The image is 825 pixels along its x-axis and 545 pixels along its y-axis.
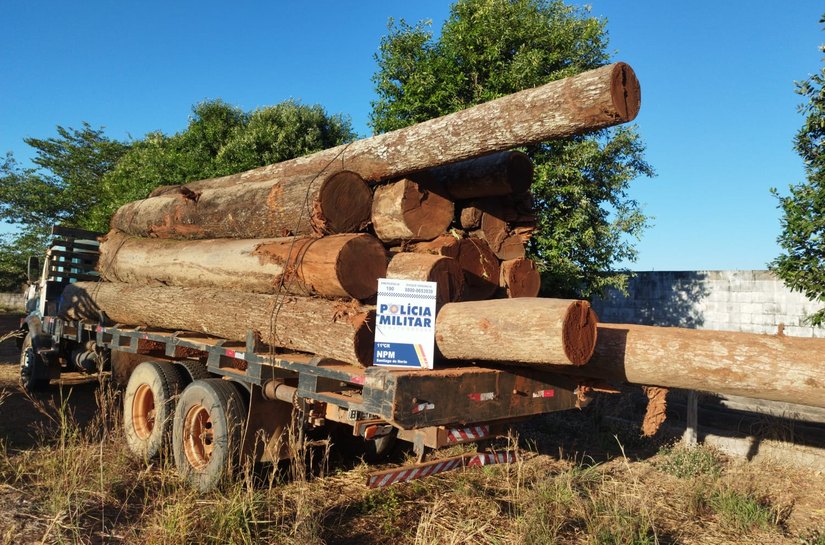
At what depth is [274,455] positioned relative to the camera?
4.63 m

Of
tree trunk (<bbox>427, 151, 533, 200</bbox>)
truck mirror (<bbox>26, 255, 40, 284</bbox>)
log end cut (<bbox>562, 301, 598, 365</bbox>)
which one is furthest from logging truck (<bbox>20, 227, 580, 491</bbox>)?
truck mirror (<bbox>26, 255, 40, 284</bbox>)

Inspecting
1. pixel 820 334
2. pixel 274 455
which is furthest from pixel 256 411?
pixel 820 334

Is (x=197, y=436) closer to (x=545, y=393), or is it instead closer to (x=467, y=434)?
(x=467, y=434)

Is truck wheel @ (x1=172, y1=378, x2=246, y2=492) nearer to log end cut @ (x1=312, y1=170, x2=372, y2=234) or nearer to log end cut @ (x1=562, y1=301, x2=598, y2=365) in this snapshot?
log end cut @ (x1=312, y1=170, x2=372, y2=234)

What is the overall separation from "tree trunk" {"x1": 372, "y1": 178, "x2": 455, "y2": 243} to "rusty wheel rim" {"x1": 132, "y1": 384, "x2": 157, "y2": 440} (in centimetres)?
299

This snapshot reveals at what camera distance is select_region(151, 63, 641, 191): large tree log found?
3.22m

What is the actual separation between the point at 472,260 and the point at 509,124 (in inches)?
52.5

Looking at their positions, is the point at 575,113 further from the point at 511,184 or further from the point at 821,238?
the point at 821,238

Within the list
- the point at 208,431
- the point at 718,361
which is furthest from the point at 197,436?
the point at 718,361

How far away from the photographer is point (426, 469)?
410 centimetres

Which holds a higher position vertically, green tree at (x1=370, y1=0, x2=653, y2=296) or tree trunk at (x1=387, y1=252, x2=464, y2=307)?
green tree at (x1=370, y1=0, x2=653, y2=296)

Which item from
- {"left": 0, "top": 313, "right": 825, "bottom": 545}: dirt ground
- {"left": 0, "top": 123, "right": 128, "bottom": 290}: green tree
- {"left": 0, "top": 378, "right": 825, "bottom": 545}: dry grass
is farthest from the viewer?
{"left": 0, "top": 123, "right": 128, "bottom": 290}: green tree

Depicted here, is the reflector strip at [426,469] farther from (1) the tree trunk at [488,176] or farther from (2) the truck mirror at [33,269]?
(2) the truck mirror at [33,269]

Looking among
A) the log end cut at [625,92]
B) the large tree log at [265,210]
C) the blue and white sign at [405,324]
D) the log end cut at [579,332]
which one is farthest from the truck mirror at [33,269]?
the log end cut at [625,92]
